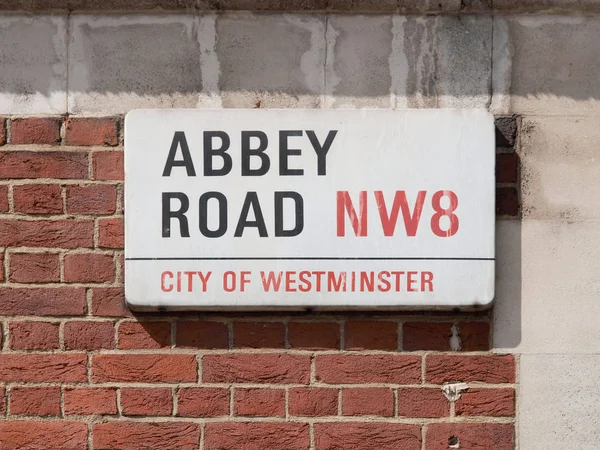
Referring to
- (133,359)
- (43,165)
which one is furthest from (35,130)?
(133,359)

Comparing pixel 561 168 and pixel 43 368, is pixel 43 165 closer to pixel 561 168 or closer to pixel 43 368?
pixel 43 368

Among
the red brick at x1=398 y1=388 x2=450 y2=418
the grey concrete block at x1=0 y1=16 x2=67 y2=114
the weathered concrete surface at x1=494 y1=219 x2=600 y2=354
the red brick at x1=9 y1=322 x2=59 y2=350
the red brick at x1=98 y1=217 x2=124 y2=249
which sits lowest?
the red brick at x1=398 y1=388 x2=450 y2=418

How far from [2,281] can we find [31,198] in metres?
0.24

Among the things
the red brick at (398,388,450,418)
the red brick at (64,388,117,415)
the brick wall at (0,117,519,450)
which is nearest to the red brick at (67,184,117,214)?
the brick wall at (0,117,519,450)

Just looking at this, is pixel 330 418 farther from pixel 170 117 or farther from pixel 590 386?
pixel 170 117

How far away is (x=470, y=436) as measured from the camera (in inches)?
78.4

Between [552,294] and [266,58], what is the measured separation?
40.0 inches

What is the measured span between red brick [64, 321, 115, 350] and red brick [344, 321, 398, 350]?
65 cm

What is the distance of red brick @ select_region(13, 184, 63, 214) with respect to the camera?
1.99 meters

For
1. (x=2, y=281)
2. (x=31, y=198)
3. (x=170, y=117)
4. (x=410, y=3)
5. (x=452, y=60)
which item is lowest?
(x=2, y=281)

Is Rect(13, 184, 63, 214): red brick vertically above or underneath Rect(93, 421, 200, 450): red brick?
above

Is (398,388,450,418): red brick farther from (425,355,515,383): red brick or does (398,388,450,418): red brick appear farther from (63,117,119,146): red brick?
(63,117,119,146): red brick

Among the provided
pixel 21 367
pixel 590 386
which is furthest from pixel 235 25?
pixel 590 386

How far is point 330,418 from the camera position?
1997 millimetres
